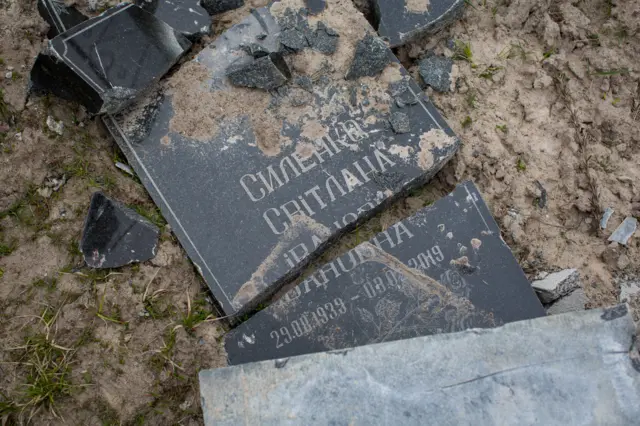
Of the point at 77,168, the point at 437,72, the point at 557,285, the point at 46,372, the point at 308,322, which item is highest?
the point at 77,168

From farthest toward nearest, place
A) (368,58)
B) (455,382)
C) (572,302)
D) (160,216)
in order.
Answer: (368,58) → (160,216) → (572,302) → (455,382)

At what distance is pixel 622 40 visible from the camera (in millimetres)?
3209

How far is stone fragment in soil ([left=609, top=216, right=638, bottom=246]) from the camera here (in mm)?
2904

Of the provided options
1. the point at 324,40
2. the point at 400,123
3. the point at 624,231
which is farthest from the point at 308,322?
the point at 624,231

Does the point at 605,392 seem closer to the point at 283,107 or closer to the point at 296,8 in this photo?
the point at 283,107

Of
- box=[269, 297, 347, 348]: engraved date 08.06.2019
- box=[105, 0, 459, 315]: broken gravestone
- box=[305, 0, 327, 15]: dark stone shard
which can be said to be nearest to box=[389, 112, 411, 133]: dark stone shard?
box=[105, 0, 459, 315]: broken gravestone

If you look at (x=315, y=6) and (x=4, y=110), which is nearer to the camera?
(x=4, y=110)

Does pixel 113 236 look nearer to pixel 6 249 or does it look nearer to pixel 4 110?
pixel 6 249

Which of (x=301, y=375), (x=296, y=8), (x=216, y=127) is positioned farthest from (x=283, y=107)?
(x=301, y=375)

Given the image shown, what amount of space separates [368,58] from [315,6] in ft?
1.42

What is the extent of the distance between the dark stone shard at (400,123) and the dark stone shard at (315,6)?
0.72 metres

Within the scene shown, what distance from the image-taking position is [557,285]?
8.87 feet

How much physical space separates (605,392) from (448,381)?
21.7 inches

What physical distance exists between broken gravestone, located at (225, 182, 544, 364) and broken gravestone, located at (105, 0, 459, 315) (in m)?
0.17
